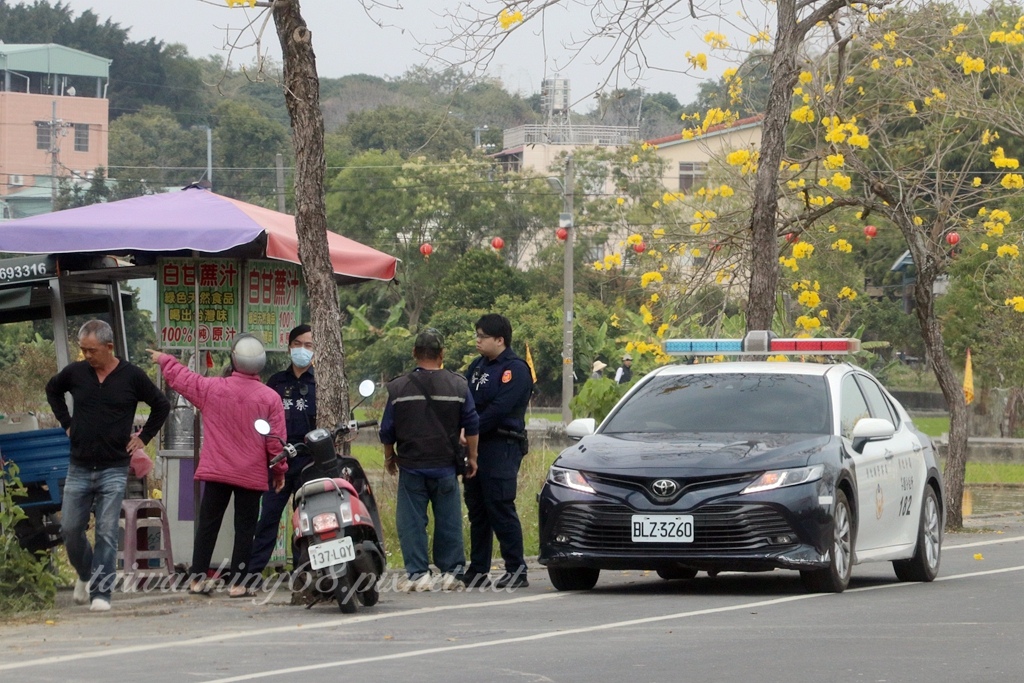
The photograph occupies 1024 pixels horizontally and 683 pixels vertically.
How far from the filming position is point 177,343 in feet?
41.9

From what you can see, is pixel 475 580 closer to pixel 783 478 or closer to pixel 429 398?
pixel 429 398

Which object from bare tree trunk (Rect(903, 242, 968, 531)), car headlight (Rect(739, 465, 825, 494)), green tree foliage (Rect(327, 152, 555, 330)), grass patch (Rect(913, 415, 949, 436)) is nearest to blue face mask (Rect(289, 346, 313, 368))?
car headlight (Rect(739, 465, 825, 494))

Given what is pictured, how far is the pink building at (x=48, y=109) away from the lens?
93375mm

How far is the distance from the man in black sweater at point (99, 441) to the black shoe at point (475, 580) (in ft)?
8.60

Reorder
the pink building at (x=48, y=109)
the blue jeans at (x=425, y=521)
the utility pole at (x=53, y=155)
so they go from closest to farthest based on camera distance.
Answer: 1. the blue jeans at (x=425, y=521)
2. the utility pole at (x=53, y=155)
3. the pink building at (x=48, y=109)

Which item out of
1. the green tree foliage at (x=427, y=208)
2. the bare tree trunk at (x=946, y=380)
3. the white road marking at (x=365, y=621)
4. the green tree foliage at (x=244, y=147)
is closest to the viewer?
the white road marking at (x=365, y=621)

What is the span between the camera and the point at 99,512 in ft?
35.1

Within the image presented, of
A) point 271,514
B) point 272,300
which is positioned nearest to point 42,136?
point 272,300

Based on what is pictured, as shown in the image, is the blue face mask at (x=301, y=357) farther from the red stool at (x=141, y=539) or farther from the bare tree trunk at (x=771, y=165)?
the bare tree trunk at (x=771, y=165)

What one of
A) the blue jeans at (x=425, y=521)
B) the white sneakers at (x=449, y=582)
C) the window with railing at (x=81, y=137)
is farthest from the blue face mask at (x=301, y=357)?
the window with railing at (x=81, y=137)

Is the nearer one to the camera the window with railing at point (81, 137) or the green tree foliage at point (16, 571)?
the green tree foliage at point (16, 571)

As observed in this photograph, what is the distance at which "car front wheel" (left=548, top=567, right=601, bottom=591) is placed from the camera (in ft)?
38.4

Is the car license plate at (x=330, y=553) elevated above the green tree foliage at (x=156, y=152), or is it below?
below

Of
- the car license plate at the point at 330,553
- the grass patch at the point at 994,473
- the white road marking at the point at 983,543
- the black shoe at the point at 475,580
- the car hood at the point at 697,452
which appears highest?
the car hood at the point at 697,452
